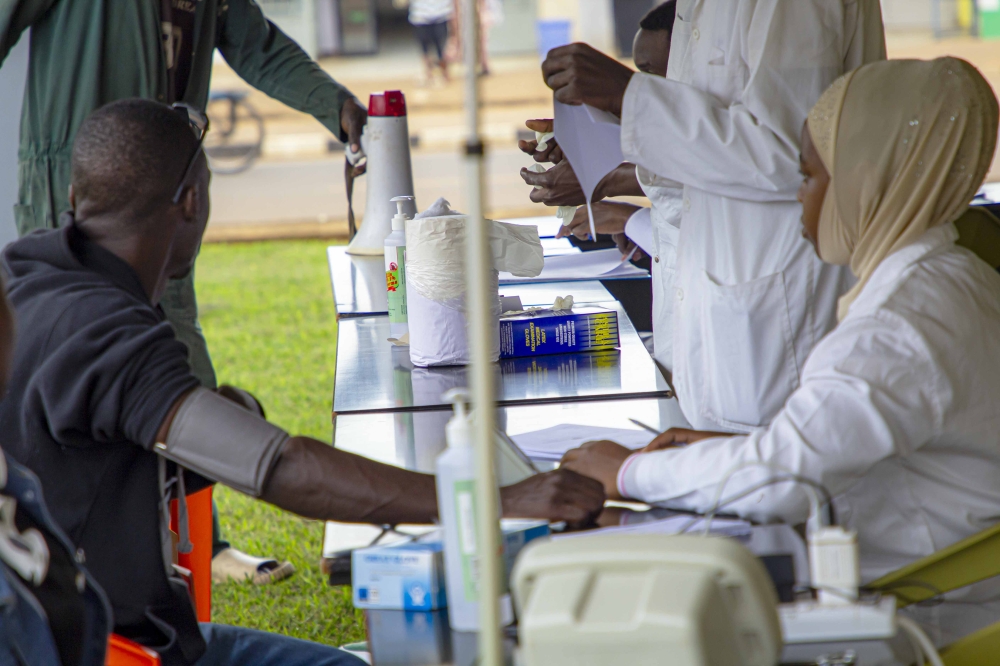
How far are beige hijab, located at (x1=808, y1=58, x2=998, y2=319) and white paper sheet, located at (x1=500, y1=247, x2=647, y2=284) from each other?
5.01 ft

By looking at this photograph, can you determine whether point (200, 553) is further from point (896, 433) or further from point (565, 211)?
point (896, 433)

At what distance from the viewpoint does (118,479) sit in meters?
1.49

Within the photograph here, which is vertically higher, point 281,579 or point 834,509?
point 834,509

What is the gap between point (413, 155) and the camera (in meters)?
12.7

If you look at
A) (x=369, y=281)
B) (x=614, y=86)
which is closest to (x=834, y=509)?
(x=614, y=86)

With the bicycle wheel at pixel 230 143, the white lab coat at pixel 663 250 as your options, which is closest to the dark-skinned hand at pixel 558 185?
the white lab coat at pixel 663 250

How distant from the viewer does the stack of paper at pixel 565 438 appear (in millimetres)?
1709

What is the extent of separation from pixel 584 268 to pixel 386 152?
2.37 feet

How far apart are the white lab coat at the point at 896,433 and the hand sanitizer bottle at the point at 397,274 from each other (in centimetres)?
104

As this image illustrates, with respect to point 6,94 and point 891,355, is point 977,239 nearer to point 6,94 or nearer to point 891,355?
point 891,355


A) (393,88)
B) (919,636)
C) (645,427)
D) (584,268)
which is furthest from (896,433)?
(393,88)

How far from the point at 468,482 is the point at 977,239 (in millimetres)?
1528

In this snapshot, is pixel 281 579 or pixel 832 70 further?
pixel 281 579

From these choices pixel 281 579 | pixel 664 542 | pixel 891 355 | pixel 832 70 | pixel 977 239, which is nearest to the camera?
pixel 664 542
